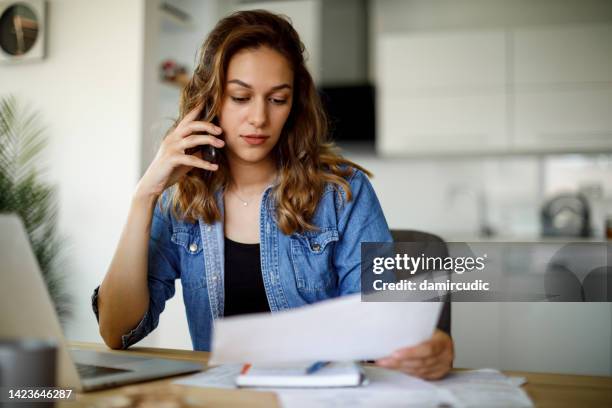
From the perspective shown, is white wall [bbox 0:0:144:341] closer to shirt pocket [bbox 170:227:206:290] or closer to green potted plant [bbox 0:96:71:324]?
green potted plant [bbox 0:96:71:324]

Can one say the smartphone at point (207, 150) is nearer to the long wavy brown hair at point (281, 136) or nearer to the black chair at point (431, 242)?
the long wavy brown hair at point (281, 136)

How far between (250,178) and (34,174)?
5.27 feet

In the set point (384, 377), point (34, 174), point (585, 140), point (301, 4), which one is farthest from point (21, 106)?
point (585, 140)

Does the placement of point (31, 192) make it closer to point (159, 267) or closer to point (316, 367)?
point (159, 267)

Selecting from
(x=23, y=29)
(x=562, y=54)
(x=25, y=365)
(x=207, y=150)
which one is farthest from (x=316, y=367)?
(x=562, y=54)

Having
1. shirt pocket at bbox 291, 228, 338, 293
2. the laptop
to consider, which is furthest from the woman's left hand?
shirt pocket at bbox 291, 228, 338, 293

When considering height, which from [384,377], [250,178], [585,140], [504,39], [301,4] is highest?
[301,4]

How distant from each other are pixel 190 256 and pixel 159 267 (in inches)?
3.0

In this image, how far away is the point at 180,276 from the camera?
1357mm

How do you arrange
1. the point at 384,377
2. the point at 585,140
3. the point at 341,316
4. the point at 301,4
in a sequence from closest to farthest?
the point at 341,316 → the point at 384,377 → the point at 585,140 → the point at 301,4

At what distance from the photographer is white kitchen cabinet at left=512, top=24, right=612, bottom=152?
3713 mm

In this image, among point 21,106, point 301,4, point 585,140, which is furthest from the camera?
→ point 301,4

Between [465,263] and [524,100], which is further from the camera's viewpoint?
[524,100]

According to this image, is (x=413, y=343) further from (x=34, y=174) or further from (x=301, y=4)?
(x=301, y=4)
